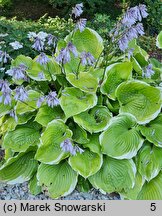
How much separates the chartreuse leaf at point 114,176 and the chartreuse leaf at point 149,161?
0.29 feet

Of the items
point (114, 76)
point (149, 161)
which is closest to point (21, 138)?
point (114, 76)

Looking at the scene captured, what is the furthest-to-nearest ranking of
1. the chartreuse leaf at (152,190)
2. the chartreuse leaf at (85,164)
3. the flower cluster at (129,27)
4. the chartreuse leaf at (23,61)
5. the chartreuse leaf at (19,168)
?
the chartreuse leaf at (23,61), the chartreuse leaf at (19,168), the chartreuse leaf at (152,190), the chartreuse leaf at (85,164), the flower cluster at (129,27)

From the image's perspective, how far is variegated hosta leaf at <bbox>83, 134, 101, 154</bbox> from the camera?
3.10m

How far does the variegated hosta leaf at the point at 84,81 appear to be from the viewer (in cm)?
319

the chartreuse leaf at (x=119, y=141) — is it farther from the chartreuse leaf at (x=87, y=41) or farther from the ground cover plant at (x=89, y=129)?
the chartreuse leaf at (x=87, y=41)

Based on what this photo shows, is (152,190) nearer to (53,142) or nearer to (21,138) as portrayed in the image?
(53,142)

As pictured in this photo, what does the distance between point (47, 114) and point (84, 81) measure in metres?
0.41

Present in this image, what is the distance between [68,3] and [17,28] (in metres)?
1.48

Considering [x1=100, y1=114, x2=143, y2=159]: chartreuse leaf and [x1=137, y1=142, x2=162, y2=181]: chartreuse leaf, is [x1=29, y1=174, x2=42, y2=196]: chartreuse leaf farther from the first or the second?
[x1=137, y1=142, x2=162, y2=181]: chartreuse leaf

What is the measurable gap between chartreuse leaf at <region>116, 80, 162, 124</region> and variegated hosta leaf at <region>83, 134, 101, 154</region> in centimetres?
31

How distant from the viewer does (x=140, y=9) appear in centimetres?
287

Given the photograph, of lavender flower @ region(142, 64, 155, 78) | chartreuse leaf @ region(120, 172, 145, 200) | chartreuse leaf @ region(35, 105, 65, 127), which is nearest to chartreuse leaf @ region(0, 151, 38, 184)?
chartreuse leaf @ region(35, 105, 65, 127)

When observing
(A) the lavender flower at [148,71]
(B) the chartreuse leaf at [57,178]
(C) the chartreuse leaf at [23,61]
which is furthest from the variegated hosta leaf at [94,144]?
(C) the chartreuse leaf at [23,61]

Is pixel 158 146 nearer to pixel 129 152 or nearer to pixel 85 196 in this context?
pixel 129 152
